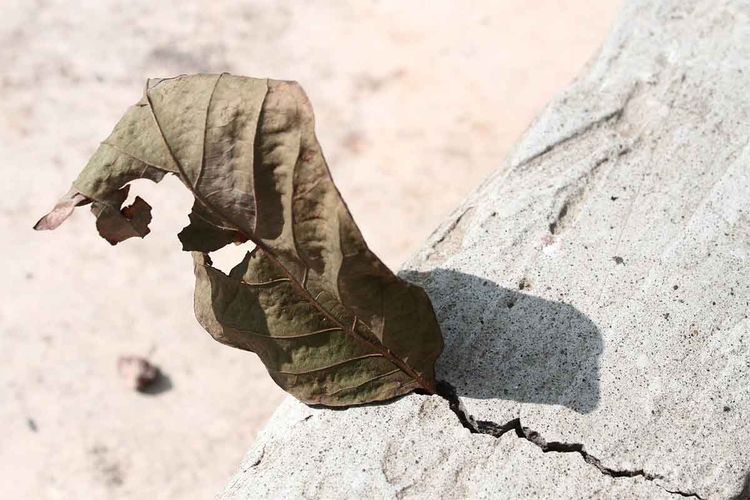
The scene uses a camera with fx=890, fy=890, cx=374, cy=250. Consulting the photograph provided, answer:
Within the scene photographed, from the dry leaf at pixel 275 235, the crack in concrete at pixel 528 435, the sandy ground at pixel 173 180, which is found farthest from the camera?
the sandy ground at pixel 173 180

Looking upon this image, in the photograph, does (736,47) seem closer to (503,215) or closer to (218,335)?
(503,215)

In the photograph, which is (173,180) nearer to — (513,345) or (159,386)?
(159,386)

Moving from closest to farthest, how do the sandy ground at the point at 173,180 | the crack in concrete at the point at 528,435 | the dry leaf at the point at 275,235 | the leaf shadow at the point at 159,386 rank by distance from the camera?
the dry leaf at the point at 275,235 → the crack in concrete at the point at 528,435 → the sandy ground at the point at 173,180 → the leaf shadow at the point at 159,386

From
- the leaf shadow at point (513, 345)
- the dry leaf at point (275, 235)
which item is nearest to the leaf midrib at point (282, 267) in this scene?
the dry leaf at point (275, 235)

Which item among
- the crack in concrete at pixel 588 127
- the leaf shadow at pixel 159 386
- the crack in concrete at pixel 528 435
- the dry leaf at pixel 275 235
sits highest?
the dry leaf at pixel 275 235

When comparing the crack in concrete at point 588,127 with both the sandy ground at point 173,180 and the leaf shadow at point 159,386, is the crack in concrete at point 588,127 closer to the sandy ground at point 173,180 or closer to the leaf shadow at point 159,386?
the sandy ground at point 173,180

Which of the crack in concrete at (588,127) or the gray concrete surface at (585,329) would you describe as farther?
the crack in concrete at (588,127)

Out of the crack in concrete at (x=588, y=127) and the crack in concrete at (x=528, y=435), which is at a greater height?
the crack in concrete at (x=588, y=127)

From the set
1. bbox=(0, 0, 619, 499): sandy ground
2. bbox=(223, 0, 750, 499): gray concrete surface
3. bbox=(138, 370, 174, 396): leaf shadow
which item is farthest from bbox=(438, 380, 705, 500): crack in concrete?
bbox=(138, 370, 174, 396): leaf shadow
